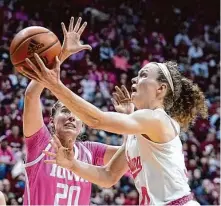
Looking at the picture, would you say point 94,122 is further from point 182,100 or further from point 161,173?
point 182,100

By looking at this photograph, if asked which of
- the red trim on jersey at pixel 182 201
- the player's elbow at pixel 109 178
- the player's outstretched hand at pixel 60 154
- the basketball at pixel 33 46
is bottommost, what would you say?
the red trim on jersey at pixel 182 201

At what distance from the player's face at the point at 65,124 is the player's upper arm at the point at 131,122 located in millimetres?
944

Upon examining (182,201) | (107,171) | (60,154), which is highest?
(60,154)

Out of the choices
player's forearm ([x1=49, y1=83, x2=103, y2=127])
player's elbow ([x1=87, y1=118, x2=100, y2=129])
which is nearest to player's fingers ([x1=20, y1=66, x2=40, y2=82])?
player's forearm ([x1=49, y1=83, x2=103, y2=127])

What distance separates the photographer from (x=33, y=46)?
315 centimetres

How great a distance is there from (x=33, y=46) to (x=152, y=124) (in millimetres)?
810

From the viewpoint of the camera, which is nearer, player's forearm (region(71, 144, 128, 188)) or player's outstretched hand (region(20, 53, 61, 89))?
player's outstretched hand (region(20, 53, 61, 89))

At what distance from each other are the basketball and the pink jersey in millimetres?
769

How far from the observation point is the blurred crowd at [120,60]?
Result: 27.9 ft

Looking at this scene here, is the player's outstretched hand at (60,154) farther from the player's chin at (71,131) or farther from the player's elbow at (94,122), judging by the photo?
the player's chin at (71,131)

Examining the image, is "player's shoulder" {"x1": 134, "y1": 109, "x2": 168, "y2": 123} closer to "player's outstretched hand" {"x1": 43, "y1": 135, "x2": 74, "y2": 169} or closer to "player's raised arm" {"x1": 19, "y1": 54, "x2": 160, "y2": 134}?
"player's raised arm" {"x1": 19, "y1": 54, "x2": 160, "y2": 134}

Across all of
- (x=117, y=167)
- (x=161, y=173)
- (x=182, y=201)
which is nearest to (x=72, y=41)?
(x=117, y=167)

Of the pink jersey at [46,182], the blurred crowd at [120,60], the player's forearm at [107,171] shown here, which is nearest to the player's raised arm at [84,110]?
the player's forearm at [107,171]

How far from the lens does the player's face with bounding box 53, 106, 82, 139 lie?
3793mm
